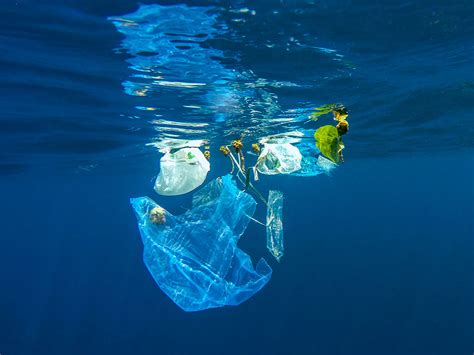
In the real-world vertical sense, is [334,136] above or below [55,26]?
below

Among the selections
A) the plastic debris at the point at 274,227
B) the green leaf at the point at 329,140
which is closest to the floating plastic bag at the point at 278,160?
the plastic debris at the point at 274,227

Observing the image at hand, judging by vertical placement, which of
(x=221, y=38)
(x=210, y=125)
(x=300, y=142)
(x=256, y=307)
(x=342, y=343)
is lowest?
(x=256, y=307)

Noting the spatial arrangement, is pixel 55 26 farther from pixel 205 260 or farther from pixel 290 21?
pixel 205 260

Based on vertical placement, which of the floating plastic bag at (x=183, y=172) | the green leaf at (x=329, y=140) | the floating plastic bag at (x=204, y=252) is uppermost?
the green leaf at (x=329, y=140)

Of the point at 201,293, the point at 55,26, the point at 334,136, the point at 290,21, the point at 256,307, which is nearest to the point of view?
the point at 334,136

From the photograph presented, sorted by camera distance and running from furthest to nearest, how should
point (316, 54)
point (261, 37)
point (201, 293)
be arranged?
1. point (316, 54)
2. point (261, 37)
3. point (201, 293)

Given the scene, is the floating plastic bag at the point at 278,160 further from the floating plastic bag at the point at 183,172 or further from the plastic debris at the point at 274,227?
the floating plastic bag at the point at 183,172

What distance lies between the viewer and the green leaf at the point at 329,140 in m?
2.64

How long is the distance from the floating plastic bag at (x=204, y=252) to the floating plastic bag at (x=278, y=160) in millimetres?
942

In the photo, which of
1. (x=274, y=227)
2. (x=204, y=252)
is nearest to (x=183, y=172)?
(x=204, y=252)

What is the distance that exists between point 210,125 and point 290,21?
824 centimetres

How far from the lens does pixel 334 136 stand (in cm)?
265

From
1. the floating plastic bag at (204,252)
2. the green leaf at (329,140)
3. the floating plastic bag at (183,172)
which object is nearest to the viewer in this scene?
the green leaf at (329,140)

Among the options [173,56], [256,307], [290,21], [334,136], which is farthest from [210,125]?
[256,307]
